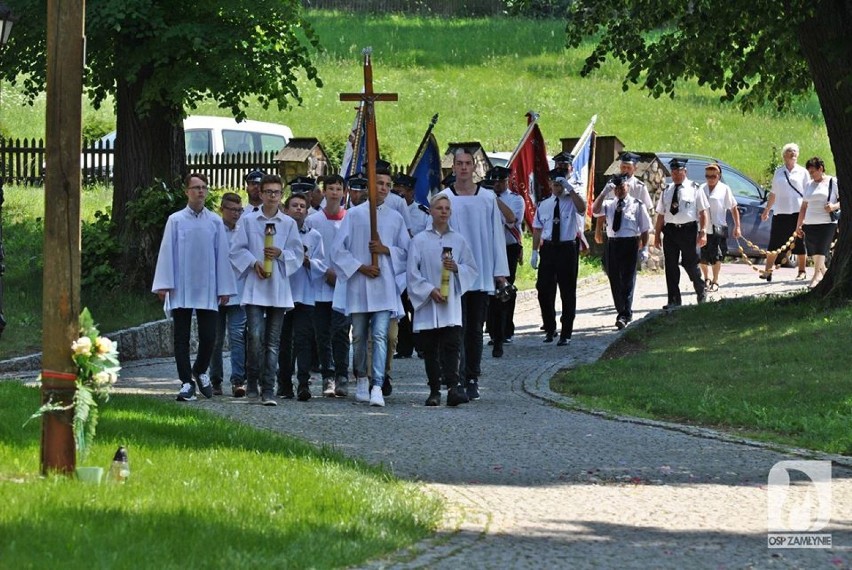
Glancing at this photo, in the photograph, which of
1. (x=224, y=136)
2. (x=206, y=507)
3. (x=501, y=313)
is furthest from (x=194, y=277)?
(x=224, y=136)

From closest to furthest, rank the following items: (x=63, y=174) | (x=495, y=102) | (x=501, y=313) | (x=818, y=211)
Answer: (x=63, y=174)
(x=501, y=313)
(x=818, y=211)
(x=495, y=102)

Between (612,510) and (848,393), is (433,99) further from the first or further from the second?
(612,510)

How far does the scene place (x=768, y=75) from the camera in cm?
2202

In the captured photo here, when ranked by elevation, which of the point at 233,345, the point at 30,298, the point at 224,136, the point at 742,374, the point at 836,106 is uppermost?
the point at 224,136

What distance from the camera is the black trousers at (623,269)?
19.9m

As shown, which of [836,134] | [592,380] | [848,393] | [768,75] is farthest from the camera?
[768,75]

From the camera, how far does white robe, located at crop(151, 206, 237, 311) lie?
46.3 feet

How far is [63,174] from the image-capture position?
8.75m

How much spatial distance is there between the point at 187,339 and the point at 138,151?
778cm

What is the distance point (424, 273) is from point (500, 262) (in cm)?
90

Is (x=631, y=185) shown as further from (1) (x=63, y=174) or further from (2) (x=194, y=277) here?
(1) (x=63, y=174)

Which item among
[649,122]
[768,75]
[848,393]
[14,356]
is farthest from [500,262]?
[649,122]

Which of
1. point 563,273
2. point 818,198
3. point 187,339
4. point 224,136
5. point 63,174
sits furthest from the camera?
point 224,136

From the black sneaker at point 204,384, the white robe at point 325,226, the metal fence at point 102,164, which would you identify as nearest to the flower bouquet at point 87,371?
the black sneaker at point 204,384
